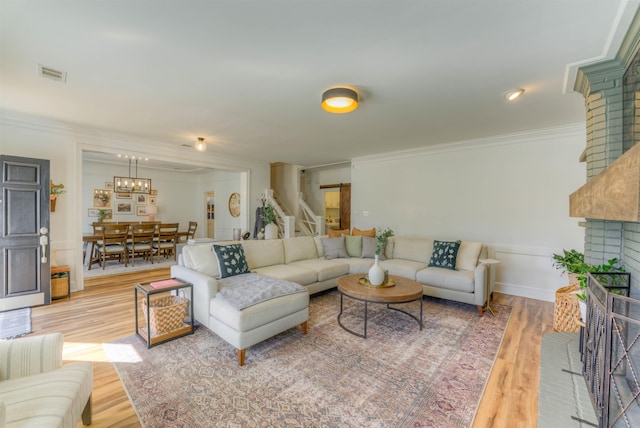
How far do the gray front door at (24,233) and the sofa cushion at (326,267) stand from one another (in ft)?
11.2

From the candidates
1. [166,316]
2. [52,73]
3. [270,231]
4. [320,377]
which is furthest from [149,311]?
[270,231]

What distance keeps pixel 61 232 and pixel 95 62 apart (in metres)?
3.11

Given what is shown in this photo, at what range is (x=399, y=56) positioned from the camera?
2.09m

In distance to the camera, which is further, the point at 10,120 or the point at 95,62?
the point at 10,120

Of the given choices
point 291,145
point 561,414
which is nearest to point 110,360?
point 561,414

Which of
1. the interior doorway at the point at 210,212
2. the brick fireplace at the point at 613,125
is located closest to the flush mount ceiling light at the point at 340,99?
the brick fireplace at the point at 613,125

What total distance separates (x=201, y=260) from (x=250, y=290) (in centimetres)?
93

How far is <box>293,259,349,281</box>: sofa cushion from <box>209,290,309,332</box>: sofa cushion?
3.69 ft

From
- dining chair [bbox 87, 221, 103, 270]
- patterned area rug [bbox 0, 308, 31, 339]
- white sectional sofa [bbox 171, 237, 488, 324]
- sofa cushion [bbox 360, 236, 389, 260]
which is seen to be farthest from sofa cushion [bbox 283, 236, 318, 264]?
dining chair [bbox 87, 221, 103, 270]

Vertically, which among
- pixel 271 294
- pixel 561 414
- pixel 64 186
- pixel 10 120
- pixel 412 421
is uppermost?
pixel 10 120

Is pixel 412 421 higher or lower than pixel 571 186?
lower

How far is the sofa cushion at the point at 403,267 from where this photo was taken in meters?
3.88

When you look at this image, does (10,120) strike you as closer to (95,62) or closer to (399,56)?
(95,62)

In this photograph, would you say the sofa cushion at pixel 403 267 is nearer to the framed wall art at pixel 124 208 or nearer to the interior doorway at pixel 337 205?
the interior doorway at pixel 337 205
